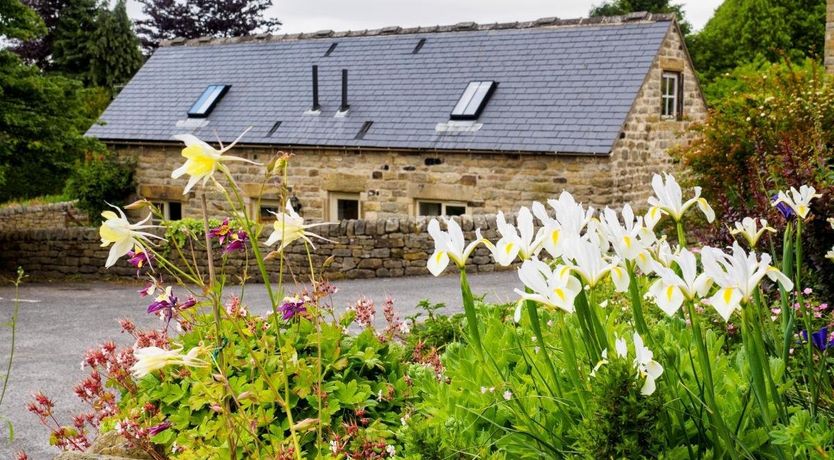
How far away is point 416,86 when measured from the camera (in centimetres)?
2003

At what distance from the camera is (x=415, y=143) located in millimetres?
18109

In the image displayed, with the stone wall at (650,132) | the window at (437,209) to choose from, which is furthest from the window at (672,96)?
the window at (437,209)

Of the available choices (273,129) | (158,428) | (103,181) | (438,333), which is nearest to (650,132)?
(273,129)

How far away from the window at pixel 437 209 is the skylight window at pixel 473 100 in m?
1.72

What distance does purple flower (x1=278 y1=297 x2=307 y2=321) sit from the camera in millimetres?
3605

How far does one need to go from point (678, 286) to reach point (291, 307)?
1730mm

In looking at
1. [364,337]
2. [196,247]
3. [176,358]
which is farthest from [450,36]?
[176,358]

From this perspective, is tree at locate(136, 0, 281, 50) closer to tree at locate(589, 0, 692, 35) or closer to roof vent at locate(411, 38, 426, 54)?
tree at locate(589, 0, 692, 35)

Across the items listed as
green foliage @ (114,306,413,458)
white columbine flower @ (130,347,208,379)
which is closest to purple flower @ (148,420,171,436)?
green foliage @ (114,306,413,458)

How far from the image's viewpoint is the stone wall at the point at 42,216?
23203 millimetres

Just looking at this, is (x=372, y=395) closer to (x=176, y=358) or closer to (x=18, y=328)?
(x=176, y=358)

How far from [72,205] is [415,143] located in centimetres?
1154

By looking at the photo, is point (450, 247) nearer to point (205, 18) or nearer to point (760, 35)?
point (760, 35)

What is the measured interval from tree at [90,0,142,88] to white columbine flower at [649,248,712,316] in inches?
1670
